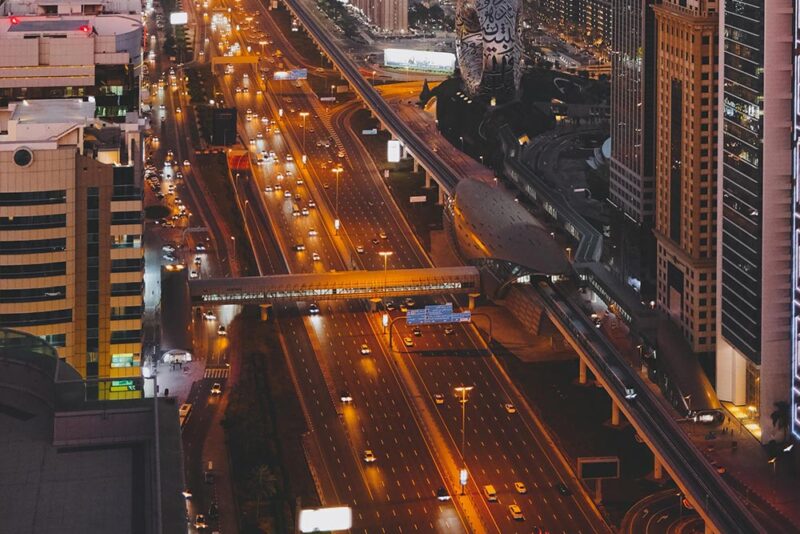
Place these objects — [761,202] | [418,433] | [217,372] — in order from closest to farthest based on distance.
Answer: [761,202], [418,433], [217,372]

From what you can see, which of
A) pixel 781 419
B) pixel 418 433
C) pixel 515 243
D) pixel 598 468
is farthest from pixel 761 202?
pixel 515 243

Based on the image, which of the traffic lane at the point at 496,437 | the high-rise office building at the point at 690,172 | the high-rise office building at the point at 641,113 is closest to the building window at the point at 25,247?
the traffic lane at the point at 496,437

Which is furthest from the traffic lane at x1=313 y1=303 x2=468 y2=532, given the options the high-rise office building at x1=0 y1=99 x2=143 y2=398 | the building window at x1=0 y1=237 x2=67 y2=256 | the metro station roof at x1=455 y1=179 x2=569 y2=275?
the building window at x1=0 y1=237 x2=67 y2=256

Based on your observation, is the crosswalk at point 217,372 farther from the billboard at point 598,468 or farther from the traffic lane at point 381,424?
the billboard at point 598,468

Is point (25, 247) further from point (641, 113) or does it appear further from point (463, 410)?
point (641, 113)

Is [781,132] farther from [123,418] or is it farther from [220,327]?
[123,418]
